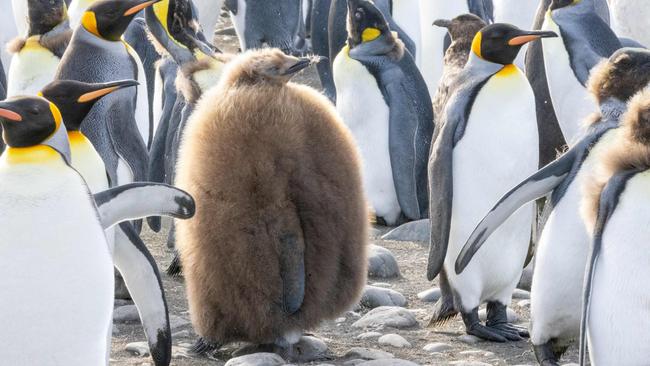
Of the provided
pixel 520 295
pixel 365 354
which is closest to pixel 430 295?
pixel 520 295

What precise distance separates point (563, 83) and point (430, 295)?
1639 mm

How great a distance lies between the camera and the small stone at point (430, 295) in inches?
212

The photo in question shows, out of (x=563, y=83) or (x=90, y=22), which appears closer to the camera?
(x=90, y=22)

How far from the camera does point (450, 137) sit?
16.3ft

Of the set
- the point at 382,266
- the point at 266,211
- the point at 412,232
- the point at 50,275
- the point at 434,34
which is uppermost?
the point at 50,275

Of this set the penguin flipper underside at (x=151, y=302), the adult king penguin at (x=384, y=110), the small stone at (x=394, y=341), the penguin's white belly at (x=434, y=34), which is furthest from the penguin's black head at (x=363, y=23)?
the penguin flipper underside at (x=151, y=302)

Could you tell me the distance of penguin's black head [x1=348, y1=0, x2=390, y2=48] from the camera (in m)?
6.99

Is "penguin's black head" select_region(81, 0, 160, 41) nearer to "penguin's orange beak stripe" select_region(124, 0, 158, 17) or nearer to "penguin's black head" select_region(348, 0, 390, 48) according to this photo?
"penguin's orange beak stripe" select_region(124, 0, 158, 17)

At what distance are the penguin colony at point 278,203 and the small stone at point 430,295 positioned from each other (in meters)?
0.39

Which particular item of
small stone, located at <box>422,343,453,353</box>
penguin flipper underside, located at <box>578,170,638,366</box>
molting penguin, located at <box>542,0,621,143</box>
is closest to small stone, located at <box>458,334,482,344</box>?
small stone, located at <box>422,343,453,353</box>

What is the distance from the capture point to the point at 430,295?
5398 millimetres

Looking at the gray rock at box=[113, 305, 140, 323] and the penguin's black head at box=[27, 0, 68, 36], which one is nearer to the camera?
the gray rock at box=[113, 305, 140, 323]

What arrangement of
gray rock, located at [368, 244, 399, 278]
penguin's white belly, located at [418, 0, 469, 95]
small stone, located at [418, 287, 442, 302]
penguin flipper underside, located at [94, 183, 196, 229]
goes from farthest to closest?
penguin's white belly, located at [418, 0, 469, 95] < gray rock, located at [368, 244, 399, 278] < small stone, located at [418, 287, 442, 302] < penguin flipper underside, located at [94, 183, 196, 229]

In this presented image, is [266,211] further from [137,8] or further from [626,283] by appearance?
[137,8]
